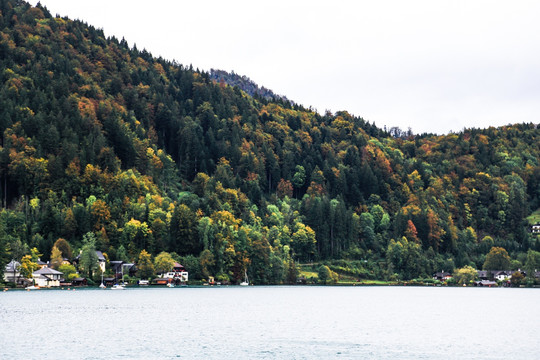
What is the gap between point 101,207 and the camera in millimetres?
156125

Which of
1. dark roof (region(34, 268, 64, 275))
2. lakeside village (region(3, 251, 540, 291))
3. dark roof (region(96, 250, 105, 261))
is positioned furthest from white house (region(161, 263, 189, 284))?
dark roof (region(34, 268, 64, 275))

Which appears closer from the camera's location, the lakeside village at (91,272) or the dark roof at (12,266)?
the dark roof at (12,266)

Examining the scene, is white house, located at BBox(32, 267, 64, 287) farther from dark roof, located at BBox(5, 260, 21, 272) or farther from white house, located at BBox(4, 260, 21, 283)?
dark roof, located at BBox(5, 260, 21, 272)

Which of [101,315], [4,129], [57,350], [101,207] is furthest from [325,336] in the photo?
[4,129]

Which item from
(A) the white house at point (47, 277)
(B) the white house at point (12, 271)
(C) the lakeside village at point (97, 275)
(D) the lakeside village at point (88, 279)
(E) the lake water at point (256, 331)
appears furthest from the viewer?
(A) the white house at point (47, 277)

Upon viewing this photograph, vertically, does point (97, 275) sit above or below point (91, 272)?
below

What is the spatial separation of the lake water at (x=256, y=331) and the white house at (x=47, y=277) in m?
37.2

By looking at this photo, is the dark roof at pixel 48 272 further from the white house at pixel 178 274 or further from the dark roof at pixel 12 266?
the white house at pixel 178 274

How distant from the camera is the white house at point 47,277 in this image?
135250 mm

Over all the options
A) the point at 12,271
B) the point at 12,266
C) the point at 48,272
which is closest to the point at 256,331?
the point at 12,266

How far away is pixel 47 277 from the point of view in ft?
449

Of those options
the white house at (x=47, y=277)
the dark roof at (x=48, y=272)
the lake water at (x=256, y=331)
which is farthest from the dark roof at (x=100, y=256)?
the lake water at (x=256, y=331)

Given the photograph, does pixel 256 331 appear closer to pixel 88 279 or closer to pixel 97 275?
pixel 97 275

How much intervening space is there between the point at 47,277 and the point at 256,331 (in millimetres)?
84884
